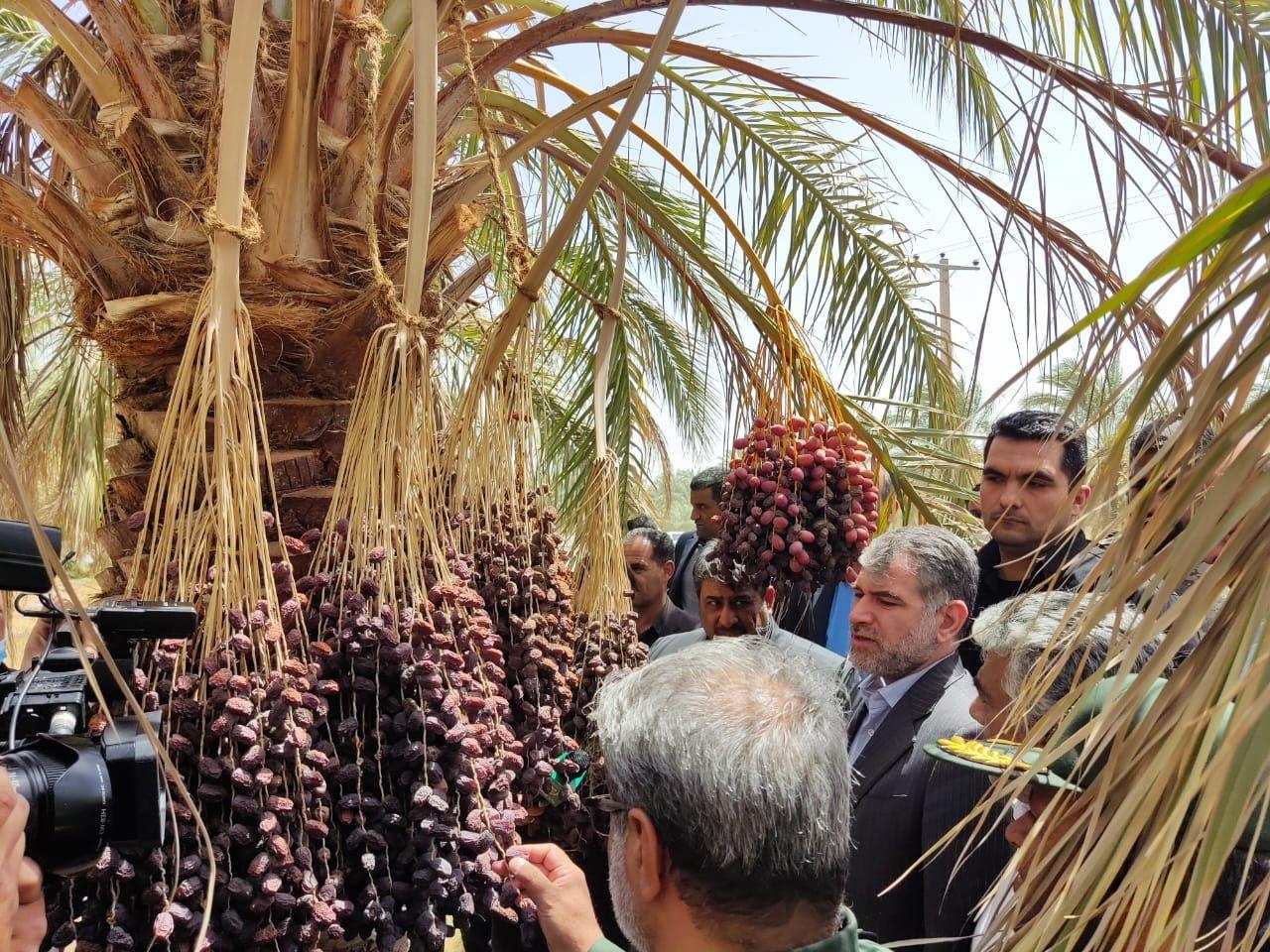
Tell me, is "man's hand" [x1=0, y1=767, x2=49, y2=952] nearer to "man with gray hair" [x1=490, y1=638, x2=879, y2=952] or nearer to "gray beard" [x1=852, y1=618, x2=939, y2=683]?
"man with gray hair" [x1=490, y1=638, x2=879, y2=952]

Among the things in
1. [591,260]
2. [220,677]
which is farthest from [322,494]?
[591,260]

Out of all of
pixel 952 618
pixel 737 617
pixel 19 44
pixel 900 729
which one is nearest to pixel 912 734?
pixel 900 729

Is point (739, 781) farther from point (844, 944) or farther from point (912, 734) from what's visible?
point (912, 734)

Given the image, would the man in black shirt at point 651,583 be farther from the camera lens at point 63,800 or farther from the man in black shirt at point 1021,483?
the camera lens at point 63,800

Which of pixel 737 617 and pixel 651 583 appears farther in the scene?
pixel 651 583

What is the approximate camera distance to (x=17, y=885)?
1063 mm

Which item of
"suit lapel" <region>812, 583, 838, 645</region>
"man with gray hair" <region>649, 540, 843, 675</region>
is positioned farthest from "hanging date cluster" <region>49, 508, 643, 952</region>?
"suit lapel" <region>812, 583, 838, 645</region>

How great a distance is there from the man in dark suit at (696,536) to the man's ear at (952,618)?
1.38 meters

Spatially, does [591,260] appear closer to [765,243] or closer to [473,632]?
[765,243]

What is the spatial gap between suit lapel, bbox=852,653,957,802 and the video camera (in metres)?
1.44

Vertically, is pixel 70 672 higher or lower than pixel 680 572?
higher

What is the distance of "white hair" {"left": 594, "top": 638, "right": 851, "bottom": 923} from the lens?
1188mm

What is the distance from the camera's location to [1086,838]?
2.15 feet

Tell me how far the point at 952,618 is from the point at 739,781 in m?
1.41
